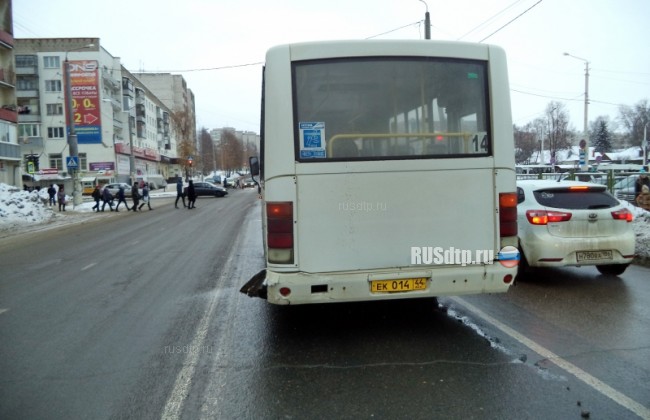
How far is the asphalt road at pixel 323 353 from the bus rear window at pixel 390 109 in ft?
6.13

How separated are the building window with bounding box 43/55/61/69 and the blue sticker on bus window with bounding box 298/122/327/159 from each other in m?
67.3

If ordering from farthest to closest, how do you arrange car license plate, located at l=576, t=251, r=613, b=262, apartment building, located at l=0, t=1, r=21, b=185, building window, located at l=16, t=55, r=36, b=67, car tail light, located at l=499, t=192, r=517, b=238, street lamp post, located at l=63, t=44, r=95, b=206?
1. building window, located at l=16, t=55, r=36, b=67
2. apartment building, located at l=0, t=1, r=21, b=185
3. street lamp post, located at l=63, t=44, r=95, b=206
4. car license plate, located at l=576, t=251, r=613, b=262
5. car tail light, located at l=499, t=192, r=517, b=238

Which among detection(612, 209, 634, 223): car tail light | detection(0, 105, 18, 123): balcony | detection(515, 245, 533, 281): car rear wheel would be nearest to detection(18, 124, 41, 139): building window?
detection(0, 105, 18, 123): balcony

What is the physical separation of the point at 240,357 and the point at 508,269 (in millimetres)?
2692

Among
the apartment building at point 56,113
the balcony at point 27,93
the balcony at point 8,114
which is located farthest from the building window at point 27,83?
the balcony at point 8,114

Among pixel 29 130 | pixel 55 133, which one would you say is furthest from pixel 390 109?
pixel 29 130

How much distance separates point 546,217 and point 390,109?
3.79m

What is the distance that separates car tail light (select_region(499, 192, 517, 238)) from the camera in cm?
468

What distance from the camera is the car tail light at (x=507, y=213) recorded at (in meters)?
4.68

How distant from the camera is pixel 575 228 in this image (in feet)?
23.2

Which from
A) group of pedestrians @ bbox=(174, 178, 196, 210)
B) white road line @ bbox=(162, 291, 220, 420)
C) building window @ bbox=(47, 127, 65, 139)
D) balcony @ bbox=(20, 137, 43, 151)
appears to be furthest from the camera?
building window @ bbox=(47, 127, 65, 139)

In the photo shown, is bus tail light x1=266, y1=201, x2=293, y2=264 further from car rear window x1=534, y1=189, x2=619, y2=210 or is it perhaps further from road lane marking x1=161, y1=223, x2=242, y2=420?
car rear window x1=534, y1=189, x2=619, y2=210

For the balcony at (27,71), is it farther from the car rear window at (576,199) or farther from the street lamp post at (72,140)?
the car rear window at (576,199)

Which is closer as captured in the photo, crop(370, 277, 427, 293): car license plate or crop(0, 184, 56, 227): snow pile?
crop(370, 277, 427, 293): car license plate
